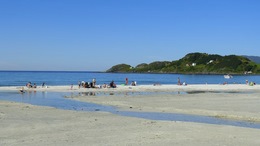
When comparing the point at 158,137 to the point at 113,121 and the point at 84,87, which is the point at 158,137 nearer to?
the point at 113,121

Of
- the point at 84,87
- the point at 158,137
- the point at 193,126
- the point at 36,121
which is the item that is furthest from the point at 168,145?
the point at 84,87

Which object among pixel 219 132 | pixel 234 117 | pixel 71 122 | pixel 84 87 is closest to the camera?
pixel 219 132

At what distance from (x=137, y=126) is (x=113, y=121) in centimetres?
253

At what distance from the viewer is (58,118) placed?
76.0 ft

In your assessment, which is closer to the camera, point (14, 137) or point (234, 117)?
point (14, 137)

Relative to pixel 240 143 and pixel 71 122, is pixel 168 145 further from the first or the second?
pixel 71 122

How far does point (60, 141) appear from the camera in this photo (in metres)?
15.2

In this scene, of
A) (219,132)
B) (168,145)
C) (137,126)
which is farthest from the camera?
(137,126)

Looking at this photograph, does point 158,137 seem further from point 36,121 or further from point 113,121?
point 36,121

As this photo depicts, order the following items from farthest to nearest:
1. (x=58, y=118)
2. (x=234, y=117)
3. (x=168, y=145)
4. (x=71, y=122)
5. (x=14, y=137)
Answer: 1. (x=234, y=117)
2. (x=58, y=118)
3. (x=71, y=122)
4. (x=14, y=137)
5. (x=168, y=145)

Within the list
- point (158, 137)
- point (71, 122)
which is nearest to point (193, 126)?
point (158, 137)

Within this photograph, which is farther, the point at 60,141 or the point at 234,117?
the point at 234,117

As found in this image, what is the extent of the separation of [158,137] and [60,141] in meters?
4.35

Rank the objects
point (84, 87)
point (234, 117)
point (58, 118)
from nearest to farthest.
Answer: point (58, 118) < point (234, 117) < point (84, 87)
